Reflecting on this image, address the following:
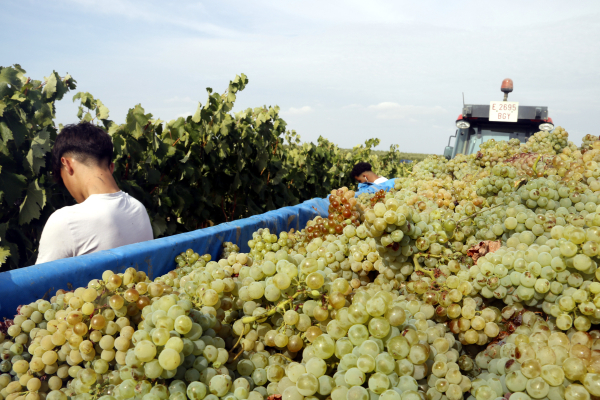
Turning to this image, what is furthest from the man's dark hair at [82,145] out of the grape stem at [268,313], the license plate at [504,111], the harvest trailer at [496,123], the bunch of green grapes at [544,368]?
the license plate at [504,111]

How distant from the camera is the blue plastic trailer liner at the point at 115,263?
1.50 metres

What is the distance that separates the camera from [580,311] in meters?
0.98

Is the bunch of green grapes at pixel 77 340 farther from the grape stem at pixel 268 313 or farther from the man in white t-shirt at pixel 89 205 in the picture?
the man in white t-shirt at pixel 89 205

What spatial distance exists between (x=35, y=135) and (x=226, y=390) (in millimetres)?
2864

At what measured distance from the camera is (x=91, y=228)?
7.36ft

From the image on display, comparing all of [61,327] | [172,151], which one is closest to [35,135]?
[172,151]

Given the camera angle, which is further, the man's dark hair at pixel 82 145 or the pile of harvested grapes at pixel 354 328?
the man's dark hair at pixel 82 145

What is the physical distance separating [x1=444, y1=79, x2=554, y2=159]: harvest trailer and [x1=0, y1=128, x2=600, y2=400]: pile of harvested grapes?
22.2 ft

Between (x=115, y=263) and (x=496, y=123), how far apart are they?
8.12 metres

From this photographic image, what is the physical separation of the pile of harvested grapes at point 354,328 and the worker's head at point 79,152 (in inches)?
56.9

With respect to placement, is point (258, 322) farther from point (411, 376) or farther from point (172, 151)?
point (172, 151)

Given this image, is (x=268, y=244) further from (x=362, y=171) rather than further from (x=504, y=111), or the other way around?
(x=504, y=111)

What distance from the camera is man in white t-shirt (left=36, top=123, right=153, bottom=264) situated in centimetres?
218

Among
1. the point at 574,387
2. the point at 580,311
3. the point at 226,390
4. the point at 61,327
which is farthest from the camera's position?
the point at 61,327
